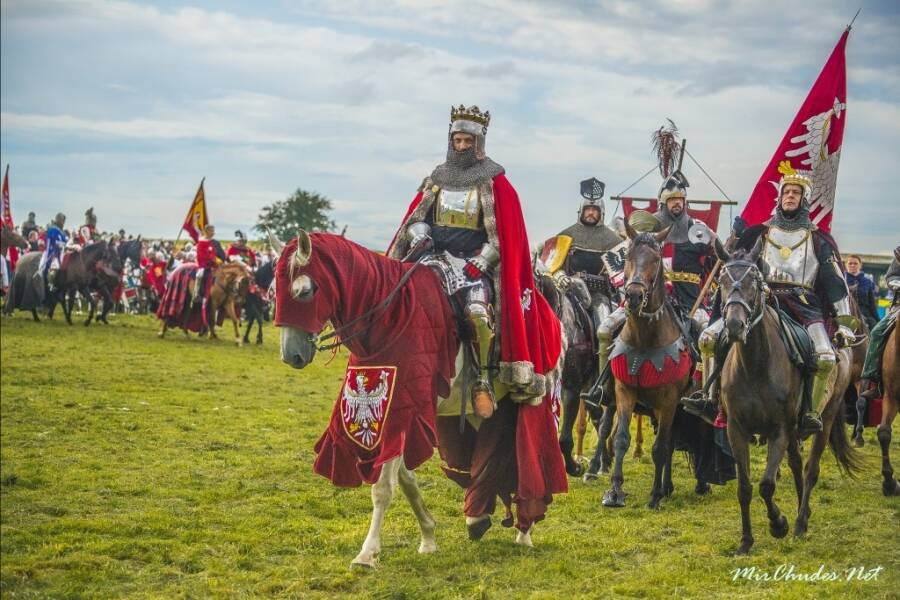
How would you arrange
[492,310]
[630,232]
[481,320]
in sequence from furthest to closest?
[630,232] < [492,310] < [481,320]

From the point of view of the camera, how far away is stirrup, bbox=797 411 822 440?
7.97m

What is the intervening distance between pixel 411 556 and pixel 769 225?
3.97 metres

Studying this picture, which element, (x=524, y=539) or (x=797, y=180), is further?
(x=797, y=180)

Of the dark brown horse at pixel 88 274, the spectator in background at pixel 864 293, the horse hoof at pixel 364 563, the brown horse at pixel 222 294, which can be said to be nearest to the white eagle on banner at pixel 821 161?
the horse hoof at pixel 364 563

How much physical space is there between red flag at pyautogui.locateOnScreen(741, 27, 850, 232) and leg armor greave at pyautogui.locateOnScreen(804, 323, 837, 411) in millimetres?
1186

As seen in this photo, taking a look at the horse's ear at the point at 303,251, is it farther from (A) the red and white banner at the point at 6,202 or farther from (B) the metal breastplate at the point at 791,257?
(A) the red and white banner at the point at 6,202

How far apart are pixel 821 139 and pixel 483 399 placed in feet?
13.4

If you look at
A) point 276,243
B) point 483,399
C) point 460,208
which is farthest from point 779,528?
point 276,243

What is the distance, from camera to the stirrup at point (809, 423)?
797 centimetres

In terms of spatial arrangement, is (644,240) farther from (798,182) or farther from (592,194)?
(592,194)

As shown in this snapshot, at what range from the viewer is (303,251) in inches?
257

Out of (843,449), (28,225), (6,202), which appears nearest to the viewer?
(843,449)

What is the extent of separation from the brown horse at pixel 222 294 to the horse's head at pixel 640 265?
55.3ft

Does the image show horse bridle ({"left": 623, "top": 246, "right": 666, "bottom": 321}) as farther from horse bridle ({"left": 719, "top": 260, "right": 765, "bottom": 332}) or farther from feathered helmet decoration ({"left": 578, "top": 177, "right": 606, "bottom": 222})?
feathered helmet decoration ({"left": 578, "top": 177, "right": 606, "bottom": 222})
